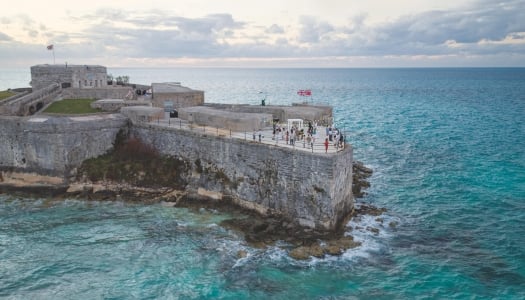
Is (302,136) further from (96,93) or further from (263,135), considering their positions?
(96,93)

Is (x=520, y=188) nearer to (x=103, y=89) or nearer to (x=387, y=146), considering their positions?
(x=387, y=146)

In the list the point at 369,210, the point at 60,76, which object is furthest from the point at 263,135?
the point at 60,76

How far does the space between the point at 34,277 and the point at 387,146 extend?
4139 centimetres

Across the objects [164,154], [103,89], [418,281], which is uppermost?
[103,89]

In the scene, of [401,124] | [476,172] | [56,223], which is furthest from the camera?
[401,124]

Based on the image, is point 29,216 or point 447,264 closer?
point 447,264

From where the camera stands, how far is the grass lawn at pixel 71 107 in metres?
39.8

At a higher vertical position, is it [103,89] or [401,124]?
[103,89]

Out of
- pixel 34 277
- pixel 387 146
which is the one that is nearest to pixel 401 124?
pixel 387 146

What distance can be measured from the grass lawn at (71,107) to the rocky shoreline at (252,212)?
768cm

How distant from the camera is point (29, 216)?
98.9 ft

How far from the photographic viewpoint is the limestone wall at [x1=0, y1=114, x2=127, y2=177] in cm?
3556

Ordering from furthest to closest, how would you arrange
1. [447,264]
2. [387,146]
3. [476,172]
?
[387,146], [476,172], [447,264]

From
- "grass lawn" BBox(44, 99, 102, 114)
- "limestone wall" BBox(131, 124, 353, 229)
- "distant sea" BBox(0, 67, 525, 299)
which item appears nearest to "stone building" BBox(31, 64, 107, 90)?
"grass lawn" BBox(44, 99, 102, 114)
